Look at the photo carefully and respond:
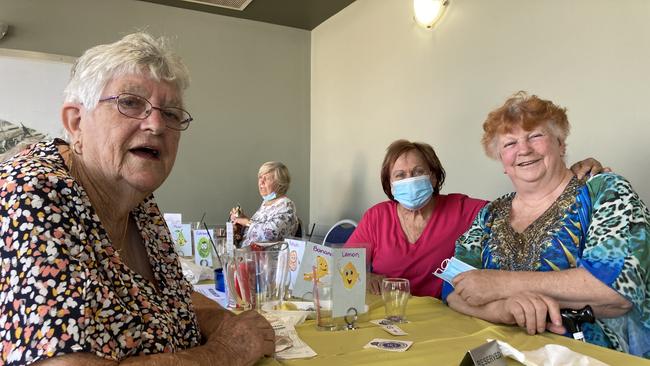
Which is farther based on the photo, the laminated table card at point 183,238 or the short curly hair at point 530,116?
the laminated table card at point 183,238

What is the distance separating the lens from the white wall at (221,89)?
406 centimetres

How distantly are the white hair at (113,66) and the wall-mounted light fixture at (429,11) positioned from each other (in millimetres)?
2520

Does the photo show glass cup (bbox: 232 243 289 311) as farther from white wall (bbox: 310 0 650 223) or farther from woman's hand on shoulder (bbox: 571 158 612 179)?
Answer: white wall (bbox: 310 0 650 223)

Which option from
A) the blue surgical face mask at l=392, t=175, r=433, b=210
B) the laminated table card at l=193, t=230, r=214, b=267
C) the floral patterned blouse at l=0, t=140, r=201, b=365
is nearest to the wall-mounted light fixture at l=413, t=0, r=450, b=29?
the blue surgical face mask at l=392, t=175, r=433, b=210

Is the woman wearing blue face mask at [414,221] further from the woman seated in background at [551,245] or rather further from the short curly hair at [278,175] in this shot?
the short curly hair at [278,175]

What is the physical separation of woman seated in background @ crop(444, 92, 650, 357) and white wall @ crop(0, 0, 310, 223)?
3.21 metres

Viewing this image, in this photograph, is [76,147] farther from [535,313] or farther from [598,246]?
[598,246]

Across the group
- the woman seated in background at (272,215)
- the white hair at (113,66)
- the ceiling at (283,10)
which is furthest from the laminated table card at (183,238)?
the ceiling at (283,10)

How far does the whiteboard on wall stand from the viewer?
3.79 metres

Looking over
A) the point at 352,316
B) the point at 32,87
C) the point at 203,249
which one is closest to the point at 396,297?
the point at 352,316

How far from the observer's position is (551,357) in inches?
38.1

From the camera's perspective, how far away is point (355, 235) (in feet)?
8.07

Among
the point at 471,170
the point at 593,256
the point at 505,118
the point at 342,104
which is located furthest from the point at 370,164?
the point at 593,256

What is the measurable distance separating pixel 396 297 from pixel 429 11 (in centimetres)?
242
